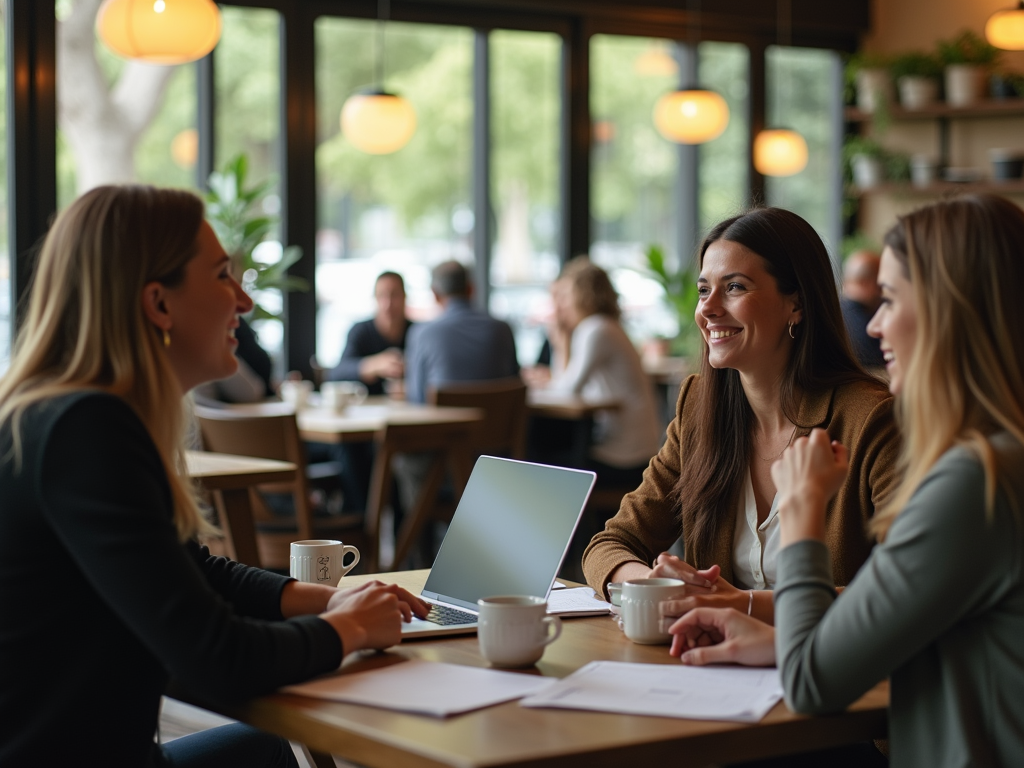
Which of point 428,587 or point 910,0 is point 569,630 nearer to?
point 428,587

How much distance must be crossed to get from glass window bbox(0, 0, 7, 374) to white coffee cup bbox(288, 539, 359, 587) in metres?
3.79

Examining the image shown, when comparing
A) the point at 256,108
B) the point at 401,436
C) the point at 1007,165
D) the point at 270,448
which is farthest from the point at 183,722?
the point at 1007,165

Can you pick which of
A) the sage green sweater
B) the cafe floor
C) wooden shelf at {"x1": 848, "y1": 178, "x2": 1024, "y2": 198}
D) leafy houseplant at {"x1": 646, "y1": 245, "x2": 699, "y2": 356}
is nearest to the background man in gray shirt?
leafy houseplant at {"x1": 646, "y1": 245, "x2": 699, "y2": 356}

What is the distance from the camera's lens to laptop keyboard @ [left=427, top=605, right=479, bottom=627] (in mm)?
1819

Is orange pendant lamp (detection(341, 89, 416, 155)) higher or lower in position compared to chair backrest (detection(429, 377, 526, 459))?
higher

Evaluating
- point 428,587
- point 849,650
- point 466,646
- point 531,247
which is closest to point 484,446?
point 531,247

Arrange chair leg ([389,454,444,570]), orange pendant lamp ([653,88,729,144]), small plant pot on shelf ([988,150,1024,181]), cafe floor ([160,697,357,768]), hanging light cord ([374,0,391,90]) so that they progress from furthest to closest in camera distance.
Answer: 1. small plant pot on shelf ([988,150,1024,181])
2. orange pendant lamp ([653,88,729,144])
3. hanging light cord ([374,0,391,90])
4. chair leg ([389,454,444,570])
5. cafe floor ([160,697,357,768])

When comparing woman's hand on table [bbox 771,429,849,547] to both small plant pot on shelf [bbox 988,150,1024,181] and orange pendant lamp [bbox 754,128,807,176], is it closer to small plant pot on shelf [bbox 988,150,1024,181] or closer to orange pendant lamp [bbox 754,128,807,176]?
orange pendant lamp [bbox 754,128,807,176]

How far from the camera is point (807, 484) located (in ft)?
5.07

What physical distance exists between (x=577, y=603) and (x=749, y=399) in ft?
1.72

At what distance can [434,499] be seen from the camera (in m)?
4.93

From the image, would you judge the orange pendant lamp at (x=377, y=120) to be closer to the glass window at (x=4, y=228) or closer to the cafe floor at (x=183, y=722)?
the glass window at (x=4, y=228)

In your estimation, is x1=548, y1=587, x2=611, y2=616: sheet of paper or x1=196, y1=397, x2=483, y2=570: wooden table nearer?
x1=548, y1=587, x2=611, y2=616: sheet of paper

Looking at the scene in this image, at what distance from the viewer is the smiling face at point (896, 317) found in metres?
1.48
